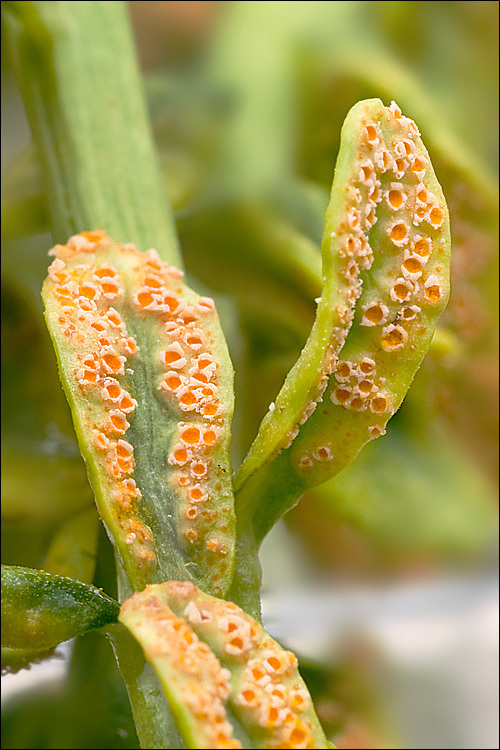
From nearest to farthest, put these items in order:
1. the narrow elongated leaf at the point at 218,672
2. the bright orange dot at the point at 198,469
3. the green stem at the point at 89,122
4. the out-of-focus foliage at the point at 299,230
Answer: the narrow elongated leaf at the point at 218,672
the bright orange dot at the point at 198,469
the green stem at the point at 89,122
the out-of-focus foliage at the point at 299,230

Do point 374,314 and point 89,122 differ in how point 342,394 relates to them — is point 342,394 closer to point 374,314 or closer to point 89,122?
point 374,314

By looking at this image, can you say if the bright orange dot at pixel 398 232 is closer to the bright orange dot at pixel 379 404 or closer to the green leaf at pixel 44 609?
the bright orange dot at pixel 379 404

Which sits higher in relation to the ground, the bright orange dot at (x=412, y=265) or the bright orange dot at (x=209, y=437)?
the bright orange dot at (x=412, y=265)

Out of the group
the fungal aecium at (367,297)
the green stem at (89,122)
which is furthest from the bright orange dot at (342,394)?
the green stem at (89,122)

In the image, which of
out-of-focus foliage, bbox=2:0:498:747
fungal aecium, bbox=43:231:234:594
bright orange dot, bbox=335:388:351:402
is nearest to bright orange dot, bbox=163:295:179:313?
fungal aecium, bbox=43:231:234:594

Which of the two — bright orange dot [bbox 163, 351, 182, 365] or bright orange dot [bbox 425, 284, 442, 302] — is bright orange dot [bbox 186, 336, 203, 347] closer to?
bright orange dot [bbox 163, 351, 182, 365]

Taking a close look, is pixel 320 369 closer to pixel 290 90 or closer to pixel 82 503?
pixel 82 503
